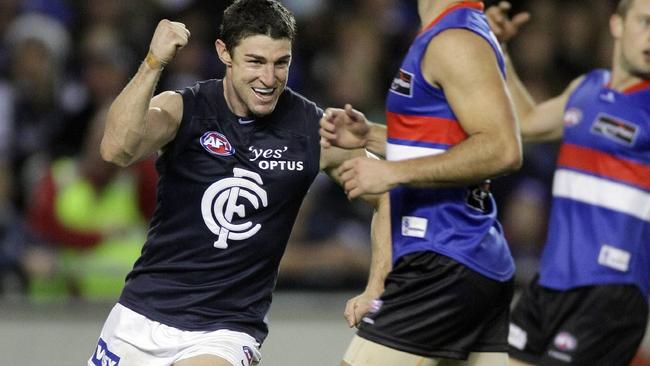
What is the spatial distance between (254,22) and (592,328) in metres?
2.21

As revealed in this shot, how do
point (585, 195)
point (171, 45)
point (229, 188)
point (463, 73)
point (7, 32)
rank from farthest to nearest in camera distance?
point (7, 32) < point (585, 195) < point (229, 188) < point (171, 45) < point (463, 73)

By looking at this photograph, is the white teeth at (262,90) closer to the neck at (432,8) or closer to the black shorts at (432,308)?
the neck at (432,8)

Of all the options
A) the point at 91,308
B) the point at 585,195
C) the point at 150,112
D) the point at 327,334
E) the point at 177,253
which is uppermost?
the point at 150,112

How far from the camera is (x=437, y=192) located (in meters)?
4.73

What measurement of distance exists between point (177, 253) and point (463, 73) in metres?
1.51

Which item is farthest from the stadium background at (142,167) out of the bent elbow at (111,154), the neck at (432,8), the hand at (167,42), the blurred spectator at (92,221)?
the neck at (432,8)

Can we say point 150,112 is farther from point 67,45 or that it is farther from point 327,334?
point 67,45

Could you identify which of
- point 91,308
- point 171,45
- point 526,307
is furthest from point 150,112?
point 91,308

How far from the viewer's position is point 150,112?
488 cm

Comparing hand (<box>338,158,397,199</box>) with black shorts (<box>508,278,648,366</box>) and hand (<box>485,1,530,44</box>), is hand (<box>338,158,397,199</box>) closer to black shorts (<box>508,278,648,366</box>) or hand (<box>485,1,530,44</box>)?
hand (<box>485,1,530,44</box>)

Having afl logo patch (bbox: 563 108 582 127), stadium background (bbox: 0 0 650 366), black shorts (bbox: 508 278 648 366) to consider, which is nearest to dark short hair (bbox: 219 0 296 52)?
afl logo patch (bbox: 563 108 582 127)

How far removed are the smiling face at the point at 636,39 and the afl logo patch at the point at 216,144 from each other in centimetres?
212

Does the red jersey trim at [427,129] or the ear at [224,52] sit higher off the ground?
the ear at [224,52]

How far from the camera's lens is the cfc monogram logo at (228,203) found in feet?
16.6
